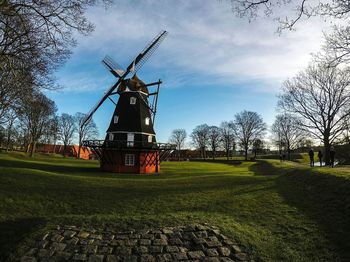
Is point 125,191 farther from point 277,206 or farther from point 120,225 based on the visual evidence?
point 277,206

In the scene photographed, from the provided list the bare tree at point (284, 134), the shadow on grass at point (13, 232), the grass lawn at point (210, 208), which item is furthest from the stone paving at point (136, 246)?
the bare tree at point (284, 134)

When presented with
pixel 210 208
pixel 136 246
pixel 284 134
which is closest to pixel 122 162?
pixel 210 208

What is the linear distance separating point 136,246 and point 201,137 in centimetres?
8772

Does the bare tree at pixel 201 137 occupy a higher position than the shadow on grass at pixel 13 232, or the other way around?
the bare tree at pixel 201 137

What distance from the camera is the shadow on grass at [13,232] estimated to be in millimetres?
9750

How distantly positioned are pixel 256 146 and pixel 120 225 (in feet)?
233

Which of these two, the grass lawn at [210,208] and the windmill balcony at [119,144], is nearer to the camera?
the grass lawn at [210,208]

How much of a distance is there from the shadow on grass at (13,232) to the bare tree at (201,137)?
84339 mm

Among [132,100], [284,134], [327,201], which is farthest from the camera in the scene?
[284,134]

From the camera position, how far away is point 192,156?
101 m

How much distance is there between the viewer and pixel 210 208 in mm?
14562

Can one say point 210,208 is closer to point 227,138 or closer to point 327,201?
point 327,201

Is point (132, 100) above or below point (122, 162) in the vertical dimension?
above

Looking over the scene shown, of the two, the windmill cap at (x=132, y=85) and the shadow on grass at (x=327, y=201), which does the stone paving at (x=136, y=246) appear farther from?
the windmill cap at (x=132, y=85)
